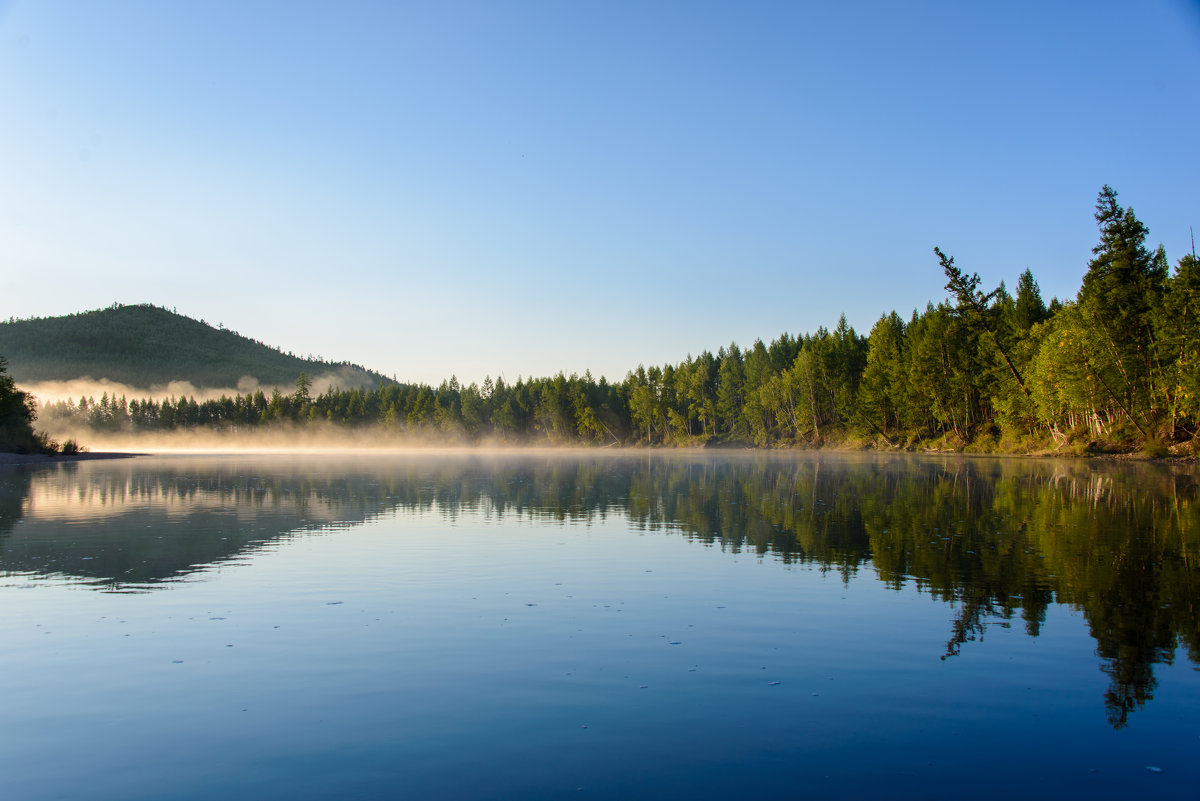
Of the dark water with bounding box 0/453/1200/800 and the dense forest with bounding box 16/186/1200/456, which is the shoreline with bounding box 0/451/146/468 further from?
the dense forest with bounding box 16/186/1200/456

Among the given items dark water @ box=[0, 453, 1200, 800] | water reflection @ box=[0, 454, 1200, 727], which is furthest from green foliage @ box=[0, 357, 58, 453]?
dark water @ box=[0, 453, 1200, 800]

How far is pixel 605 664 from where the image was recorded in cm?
1045

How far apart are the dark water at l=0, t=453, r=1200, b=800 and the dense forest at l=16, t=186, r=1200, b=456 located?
169 ft

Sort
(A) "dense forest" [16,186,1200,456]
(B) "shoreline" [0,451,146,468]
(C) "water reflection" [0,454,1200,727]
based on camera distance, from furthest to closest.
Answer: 1. (B) "shoreline" [0,451,146,468]
2. (A) "dense forest" [16,186,1200,456]
3. (C) "water reflection" [0,454,1200,727]

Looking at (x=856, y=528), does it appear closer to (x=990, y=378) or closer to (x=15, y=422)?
(x=990, y=378)

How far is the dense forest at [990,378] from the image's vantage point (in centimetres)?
6606

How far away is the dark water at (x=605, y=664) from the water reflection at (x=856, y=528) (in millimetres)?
162

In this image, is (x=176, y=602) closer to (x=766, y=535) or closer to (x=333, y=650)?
(x=333, y=650)

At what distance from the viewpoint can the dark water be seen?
7156mm

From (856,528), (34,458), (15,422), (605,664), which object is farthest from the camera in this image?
(34,458)

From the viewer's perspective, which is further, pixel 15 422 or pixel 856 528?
pixel 15 422

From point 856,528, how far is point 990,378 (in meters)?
80.6

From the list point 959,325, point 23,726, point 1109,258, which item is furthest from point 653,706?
point 959,325

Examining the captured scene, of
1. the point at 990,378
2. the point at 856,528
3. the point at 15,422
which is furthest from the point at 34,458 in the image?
the point at 990,378
